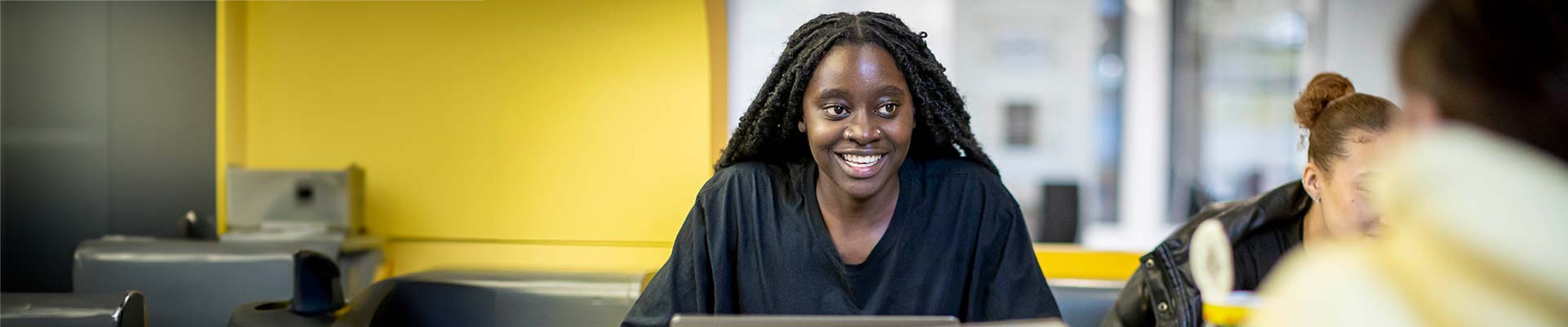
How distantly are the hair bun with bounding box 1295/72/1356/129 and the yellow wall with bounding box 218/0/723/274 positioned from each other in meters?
1.20

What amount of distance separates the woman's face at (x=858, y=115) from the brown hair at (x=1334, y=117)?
2.88 feet

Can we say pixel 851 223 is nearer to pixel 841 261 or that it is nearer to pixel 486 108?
pixel 841 261

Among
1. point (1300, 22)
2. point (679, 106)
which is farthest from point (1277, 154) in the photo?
point (679, 106)

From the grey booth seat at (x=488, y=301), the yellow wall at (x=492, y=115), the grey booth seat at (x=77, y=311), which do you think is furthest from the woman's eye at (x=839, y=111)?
the grey booth seat at (x=77, y=311)

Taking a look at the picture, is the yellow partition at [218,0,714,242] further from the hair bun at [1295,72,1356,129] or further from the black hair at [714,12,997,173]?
the hair bun at [1295,72,1356,129]

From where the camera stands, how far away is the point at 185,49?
2094 mm

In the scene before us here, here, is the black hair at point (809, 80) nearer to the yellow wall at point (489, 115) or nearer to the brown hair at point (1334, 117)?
the yellow wall at point (489, 115)

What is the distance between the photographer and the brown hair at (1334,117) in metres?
2.14

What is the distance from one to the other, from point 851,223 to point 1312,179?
36.8 inches

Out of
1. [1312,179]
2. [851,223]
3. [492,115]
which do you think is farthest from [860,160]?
[1312,179]

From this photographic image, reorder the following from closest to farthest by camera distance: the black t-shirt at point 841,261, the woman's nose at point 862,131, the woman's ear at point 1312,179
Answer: the woman's nose at point 862,131 → the black t-shirt at point 841,261 → the woman's ear at point 1312,179

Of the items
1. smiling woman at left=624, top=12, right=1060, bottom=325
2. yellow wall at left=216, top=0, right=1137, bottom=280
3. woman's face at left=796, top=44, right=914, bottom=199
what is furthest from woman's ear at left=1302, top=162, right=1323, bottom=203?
yellow wall at left=216, top=0, right=1137, bottom=280

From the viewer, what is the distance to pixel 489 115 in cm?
212

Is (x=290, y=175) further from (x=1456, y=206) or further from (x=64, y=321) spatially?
(x=1456, y=206)
